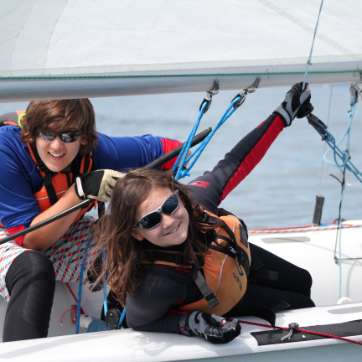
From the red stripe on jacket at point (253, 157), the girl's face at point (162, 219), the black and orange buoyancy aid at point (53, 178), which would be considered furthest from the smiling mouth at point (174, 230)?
the black and orange buoyancy aid at point (53, 178)

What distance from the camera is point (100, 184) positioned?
1762 mm

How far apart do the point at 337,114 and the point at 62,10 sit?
408 cm

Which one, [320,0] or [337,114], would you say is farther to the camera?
[337,114]

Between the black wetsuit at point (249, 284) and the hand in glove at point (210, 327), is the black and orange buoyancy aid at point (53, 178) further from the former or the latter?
the hand in glove at point (210, 327)

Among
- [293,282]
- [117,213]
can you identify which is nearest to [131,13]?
[117,213]

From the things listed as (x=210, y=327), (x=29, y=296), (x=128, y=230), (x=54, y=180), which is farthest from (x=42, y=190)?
(x=210, y=327)

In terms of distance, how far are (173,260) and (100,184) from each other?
0.24m

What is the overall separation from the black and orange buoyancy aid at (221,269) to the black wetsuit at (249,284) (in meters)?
0.02

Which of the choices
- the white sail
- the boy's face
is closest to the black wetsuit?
the white sail

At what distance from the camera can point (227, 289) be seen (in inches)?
67.4

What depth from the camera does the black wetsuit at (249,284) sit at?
162cm

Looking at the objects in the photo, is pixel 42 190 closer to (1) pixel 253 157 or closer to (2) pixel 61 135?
(2) pixel 61 135

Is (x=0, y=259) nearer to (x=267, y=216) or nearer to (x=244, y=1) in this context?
(x=244, y=1)

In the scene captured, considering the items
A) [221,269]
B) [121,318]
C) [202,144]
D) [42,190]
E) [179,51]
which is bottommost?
[121,318]
